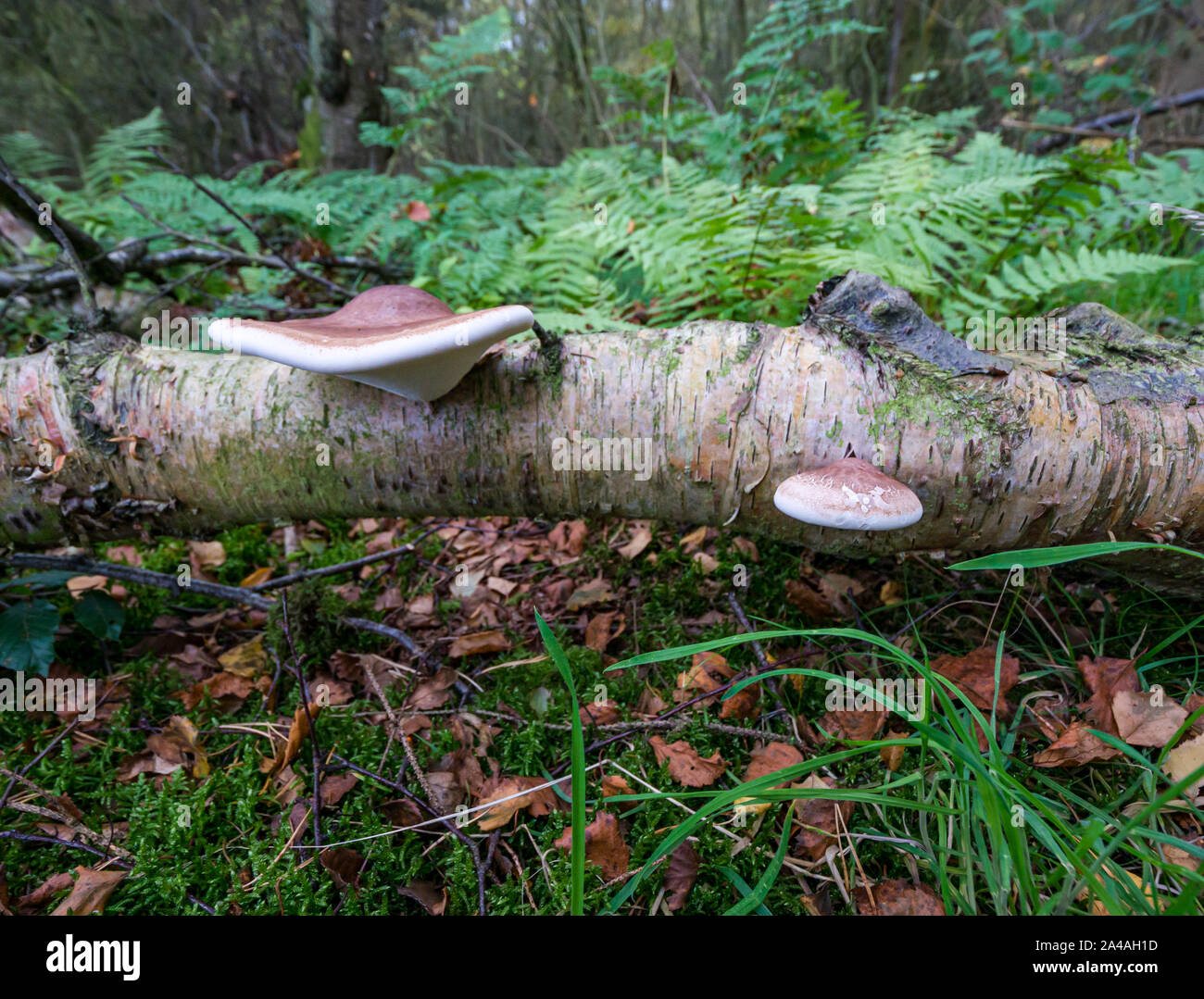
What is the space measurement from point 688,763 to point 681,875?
37cm

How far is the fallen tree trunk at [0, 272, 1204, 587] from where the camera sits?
2219 millimetres

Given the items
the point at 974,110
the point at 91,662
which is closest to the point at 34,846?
the point at 91,662

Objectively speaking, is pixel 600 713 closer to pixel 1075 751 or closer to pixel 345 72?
pixel 1075 751

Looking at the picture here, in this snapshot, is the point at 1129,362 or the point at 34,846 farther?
the point at 1129,362

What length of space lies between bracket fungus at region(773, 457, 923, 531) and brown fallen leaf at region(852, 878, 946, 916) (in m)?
0.97

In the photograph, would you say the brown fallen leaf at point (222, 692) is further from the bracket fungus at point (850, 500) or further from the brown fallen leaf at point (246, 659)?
the bracket fungus at point (850, 500)

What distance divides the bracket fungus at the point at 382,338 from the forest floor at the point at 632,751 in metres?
1.23

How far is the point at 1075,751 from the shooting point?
1896 mm

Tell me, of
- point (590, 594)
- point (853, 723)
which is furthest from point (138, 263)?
point (853, 723)

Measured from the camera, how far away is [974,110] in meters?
5.46

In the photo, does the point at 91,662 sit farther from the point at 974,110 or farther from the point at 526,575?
the point at 974,110

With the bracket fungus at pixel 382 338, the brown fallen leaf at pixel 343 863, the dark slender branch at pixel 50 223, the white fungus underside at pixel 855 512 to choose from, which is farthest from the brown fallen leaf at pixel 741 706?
the dark slender branch at pixel 50 223

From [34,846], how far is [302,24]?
14937 mm
